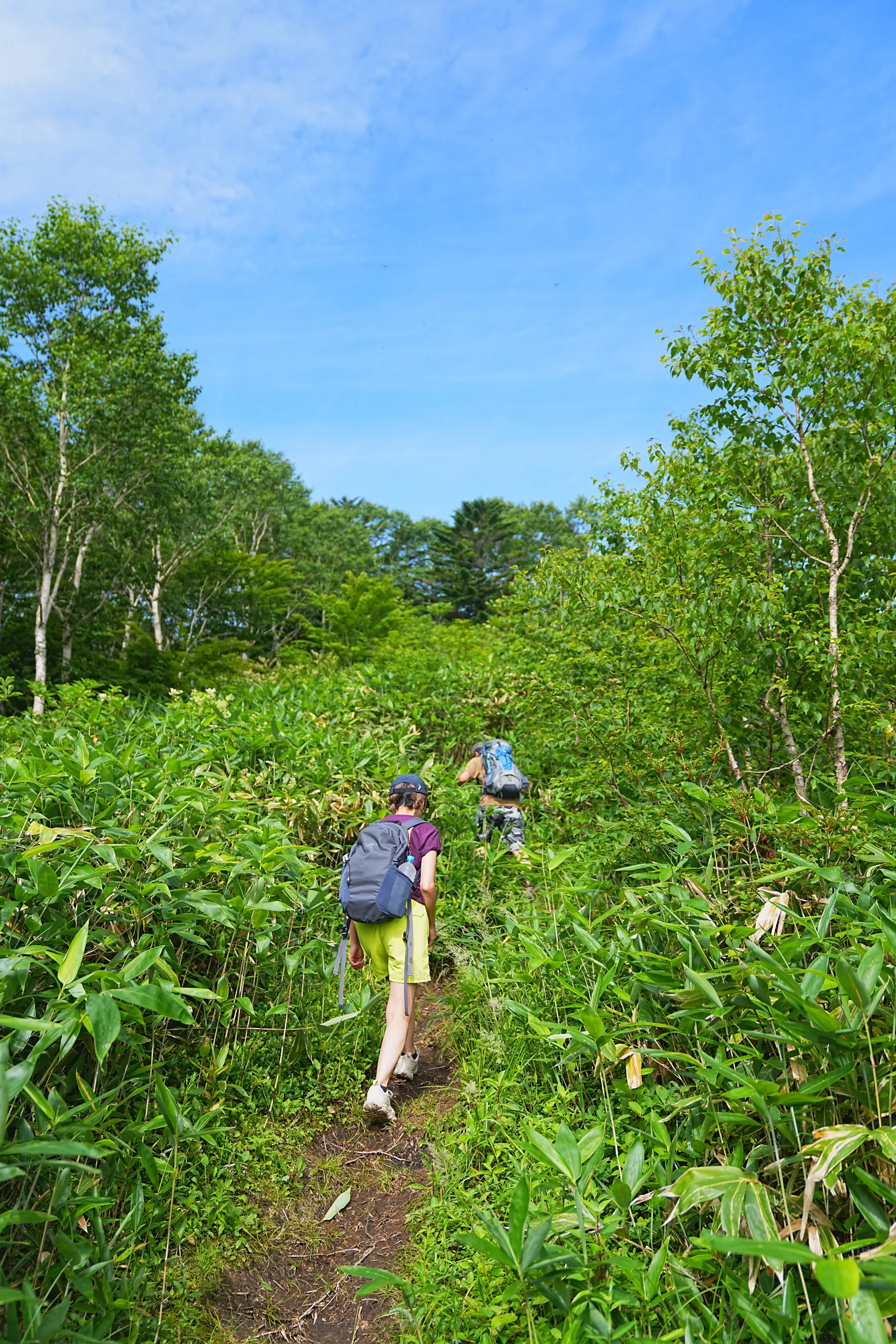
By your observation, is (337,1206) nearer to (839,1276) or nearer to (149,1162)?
(149,1162)

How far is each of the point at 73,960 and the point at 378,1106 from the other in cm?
180

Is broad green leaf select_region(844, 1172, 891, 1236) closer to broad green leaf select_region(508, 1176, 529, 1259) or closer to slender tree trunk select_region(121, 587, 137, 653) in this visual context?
broad green leaf select_region(508, 1176, 529, 1259)

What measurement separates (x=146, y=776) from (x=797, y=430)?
416 cm

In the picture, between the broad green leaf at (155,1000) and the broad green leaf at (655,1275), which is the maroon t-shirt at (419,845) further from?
the broad green leaf at (655,1275)

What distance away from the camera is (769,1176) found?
2.07 meters

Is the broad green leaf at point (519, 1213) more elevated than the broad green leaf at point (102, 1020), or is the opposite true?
the broad green leaf at point (102, 1020)

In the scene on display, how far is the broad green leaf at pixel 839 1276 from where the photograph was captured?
1.30 meters

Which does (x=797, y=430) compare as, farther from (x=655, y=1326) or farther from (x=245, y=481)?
(x=245, y=481)

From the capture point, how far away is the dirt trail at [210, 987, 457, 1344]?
2.42 meters

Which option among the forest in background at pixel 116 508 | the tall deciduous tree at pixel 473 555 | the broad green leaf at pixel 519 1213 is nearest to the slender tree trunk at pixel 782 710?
the broad green leaf at pixel 519 1213

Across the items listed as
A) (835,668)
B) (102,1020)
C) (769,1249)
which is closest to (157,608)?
(835,668)

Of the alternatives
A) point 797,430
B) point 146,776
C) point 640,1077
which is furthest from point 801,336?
point 146,776

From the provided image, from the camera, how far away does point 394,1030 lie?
3461mm

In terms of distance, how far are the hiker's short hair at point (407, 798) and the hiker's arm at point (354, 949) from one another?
25.3 inches
